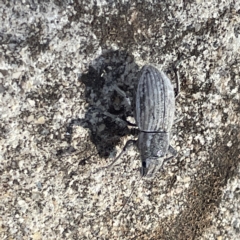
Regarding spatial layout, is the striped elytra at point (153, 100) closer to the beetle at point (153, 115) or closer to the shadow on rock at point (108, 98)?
the beetle at point (153, 115)

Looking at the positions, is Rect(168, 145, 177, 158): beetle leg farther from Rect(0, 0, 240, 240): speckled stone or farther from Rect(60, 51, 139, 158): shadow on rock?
Rect(60, 51, 139, 158): shadow on rock

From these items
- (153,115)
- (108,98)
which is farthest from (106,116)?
(153,115)

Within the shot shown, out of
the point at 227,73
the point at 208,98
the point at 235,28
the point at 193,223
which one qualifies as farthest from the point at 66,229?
the point at 235,28

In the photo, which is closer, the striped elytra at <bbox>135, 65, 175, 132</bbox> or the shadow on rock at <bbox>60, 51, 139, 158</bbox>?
the striped elytra at <bbox>135, 65, 175, 132</bbox>

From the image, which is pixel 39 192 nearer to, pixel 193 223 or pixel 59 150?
pixel 59 150

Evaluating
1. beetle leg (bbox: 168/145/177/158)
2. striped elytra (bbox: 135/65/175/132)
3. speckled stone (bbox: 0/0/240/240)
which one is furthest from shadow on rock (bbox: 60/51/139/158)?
beetle leg (bbox: 168/145/177/158)

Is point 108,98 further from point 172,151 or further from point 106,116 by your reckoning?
point 172,151

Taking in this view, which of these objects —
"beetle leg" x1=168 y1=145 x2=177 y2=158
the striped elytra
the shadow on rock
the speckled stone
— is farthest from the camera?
"beetle leg" x1=168 y1=145 x2=177 y2=158
